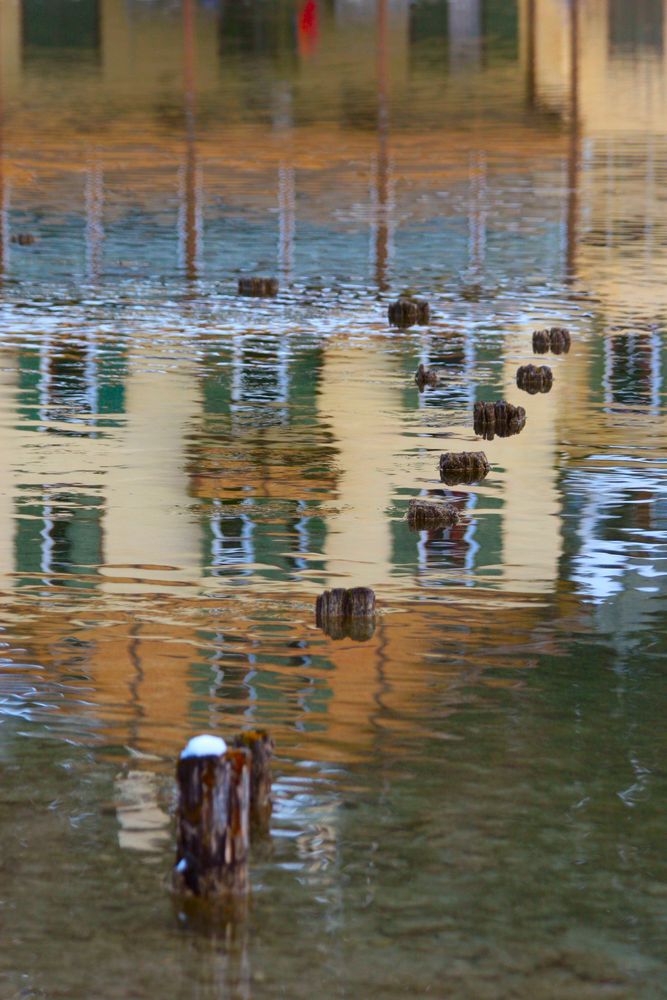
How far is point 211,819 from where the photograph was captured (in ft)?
21.6

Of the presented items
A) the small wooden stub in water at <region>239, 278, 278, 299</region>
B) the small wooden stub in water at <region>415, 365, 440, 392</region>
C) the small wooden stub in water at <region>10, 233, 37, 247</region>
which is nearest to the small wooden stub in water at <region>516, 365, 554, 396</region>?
the small wooden stub in water at <region>415, 365, 440, 392</region>

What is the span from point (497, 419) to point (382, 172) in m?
15.6

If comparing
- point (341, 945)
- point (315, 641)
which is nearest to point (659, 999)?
point (341, 945)

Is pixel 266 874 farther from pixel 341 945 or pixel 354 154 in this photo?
pixel 354 154

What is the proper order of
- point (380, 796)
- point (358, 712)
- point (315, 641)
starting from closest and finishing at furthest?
1. point (380, 796)
2. point (358, 712)
3. point (315, 641)

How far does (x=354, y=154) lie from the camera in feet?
102

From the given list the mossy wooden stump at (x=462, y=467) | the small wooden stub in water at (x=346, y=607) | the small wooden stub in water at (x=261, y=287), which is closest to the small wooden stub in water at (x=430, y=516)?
the mossy wooden stump at (x=462, y=467)

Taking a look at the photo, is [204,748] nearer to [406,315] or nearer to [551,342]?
[551,342]

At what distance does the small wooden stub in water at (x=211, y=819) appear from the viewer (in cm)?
648

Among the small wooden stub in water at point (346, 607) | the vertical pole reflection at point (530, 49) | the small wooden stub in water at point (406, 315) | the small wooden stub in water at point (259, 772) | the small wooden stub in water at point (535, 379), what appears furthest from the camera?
the vertical pole reflection at point (530, 49)

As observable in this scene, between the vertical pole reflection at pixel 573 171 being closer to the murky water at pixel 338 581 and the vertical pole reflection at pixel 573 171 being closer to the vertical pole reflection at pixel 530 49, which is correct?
the murky water at pixel 338 581

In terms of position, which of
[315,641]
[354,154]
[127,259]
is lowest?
[315,641]

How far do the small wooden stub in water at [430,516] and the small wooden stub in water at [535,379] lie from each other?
4.13 m

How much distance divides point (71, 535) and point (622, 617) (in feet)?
10.00
